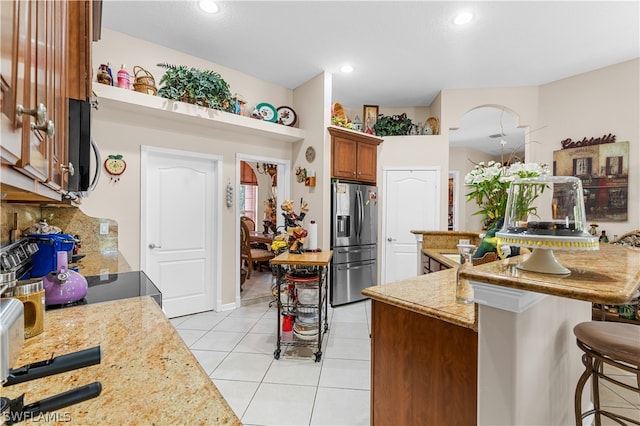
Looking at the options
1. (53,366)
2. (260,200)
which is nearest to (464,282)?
(53,366)

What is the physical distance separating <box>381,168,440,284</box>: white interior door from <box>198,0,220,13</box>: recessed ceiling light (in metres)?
3.05

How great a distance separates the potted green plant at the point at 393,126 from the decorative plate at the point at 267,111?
1.68 meters

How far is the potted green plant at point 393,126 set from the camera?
4664 mm

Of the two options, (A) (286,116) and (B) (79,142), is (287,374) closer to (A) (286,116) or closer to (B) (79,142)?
(B) (79,142)

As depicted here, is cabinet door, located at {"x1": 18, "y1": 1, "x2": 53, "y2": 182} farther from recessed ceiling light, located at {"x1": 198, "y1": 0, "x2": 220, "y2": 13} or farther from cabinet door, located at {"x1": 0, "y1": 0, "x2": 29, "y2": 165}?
recessed ceiling light, located at {"x1": 198, "y1": 0, "x2": 220, "y2": 13}

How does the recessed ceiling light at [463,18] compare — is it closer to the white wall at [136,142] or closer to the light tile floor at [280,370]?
the white wall at [136,142]

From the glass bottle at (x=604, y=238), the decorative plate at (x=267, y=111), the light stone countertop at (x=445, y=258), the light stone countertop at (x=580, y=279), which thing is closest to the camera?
the light stone countertop at (x=580, y=279)

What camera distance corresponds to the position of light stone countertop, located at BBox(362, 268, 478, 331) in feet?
4.14

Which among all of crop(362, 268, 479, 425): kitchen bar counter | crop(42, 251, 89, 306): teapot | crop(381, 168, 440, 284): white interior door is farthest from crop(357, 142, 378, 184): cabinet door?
crop(42, 251, 89, 306): teapot

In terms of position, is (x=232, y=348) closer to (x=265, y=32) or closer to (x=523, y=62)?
(x=265, y=32)

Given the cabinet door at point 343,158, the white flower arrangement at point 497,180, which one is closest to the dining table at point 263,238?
the cabinet door at point 343,158

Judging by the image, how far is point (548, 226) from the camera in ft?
3.56

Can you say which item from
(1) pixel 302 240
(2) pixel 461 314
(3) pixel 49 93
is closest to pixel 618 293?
(2) pixel 461 314

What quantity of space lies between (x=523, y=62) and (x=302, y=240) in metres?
3.50
